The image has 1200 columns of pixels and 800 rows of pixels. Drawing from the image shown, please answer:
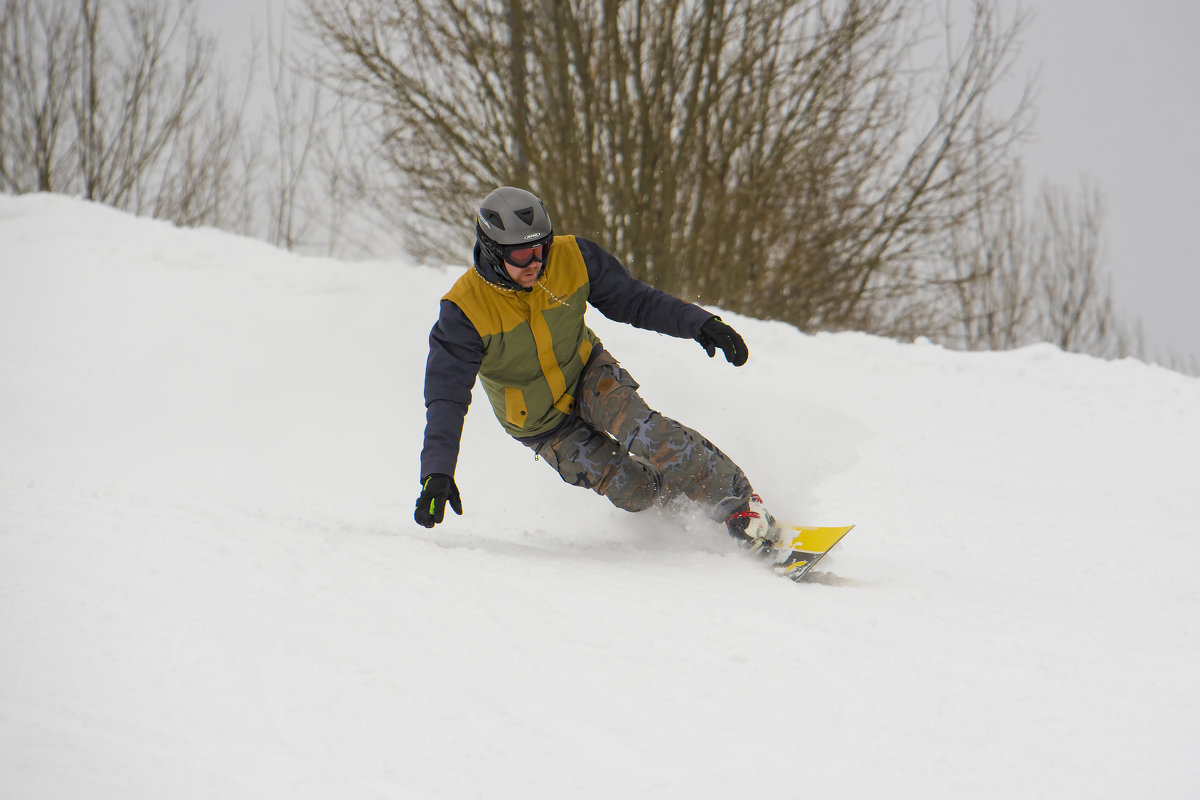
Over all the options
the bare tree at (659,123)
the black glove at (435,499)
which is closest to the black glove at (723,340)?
the black glove at (435,499)

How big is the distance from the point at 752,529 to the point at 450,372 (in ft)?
4.22

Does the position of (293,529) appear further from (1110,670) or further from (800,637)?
(1110,670)

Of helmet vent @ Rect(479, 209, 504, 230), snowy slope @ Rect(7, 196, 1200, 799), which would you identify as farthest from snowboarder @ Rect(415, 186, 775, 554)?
snowy slope @ Rect(7, 196, 1200, 799)

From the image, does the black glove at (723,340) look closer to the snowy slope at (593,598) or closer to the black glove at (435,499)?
the snowy slope at (593,598)

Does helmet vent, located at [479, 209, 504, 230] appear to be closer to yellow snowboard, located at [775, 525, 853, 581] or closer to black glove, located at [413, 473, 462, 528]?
black glove, located at [413, 473, 462, 528]

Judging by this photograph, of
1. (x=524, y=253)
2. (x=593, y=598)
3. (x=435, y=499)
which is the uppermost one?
(x=524, y=253)

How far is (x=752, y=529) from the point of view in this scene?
132 inches

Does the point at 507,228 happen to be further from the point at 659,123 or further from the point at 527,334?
the point at 659,123

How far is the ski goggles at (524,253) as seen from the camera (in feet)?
10.1

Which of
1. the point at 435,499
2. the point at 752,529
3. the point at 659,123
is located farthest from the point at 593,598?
the point at 659,123

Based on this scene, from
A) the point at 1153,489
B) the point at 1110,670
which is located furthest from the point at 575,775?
the point at 1153,489

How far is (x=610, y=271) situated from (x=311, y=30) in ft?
28.6

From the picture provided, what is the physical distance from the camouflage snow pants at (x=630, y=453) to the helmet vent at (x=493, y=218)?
735 mm

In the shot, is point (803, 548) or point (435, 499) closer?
point (435, 499)
